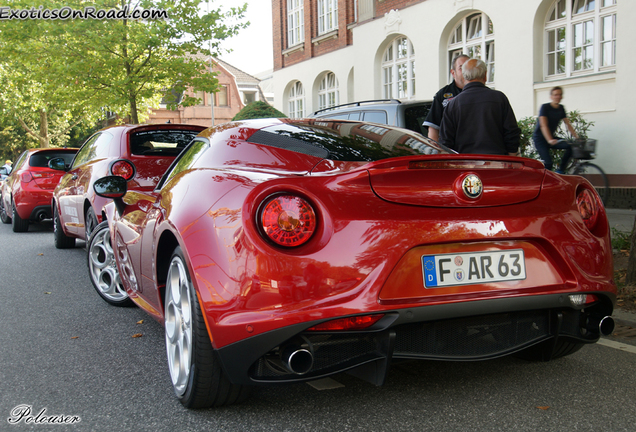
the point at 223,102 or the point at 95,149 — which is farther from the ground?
the point at 223,102

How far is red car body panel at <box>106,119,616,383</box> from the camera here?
2.38 m

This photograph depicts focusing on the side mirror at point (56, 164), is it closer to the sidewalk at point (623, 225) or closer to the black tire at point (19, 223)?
the black tire at point (19, 223)

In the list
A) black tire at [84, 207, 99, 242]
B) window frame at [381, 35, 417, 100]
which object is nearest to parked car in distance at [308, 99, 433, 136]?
black tire at [84, 207, 99, 242]

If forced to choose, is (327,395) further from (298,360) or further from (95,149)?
(95,149)

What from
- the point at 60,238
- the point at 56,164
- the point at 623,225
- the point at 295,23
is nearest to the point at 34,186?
the point at 60,238

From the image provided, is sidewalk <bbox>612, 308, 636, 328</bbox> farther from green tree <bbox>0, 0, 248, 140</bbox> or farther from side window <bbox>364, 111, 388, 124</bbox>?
green tree <bbox>0, 0, 248, 140</bbox>

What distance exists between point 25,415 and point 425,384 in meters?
1.93

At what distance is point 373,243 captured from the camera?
96.3 inches

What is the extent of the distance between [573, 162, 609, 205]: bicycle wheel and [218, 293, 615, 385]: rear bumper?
7.71 m

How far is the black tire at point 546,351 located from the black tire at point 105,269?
128 inches

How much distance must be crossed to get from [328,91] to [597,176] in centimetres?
1586

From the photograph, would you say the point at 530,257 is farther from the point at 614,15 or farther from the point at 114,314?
the point at 614,15

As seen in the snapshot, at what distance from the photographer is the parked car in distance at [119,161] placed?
657cm

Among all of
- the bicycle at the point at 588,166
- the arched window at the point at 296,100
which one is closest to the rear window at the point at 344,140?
the bicycle at the point at 588,166
